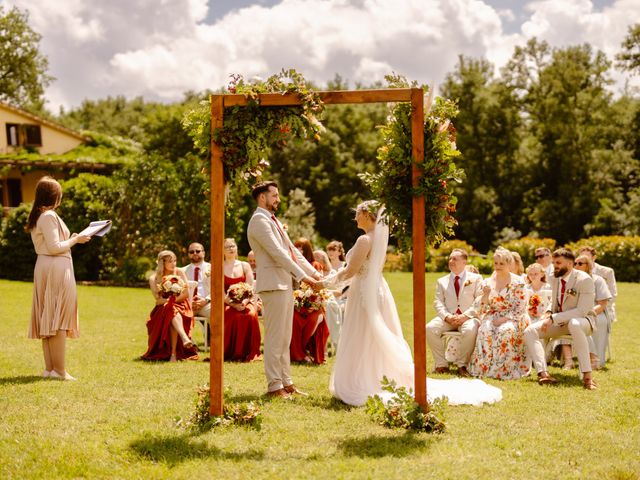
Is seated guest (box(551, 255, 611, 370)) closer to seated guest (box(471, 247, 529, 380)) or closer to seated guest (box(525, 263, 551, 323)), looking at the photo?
seated guest (box(525, 263, 551, 323))

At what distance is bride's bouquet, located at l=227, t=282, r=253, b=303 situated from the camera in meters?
11.2

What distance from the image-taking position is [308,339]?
11094 millimetres

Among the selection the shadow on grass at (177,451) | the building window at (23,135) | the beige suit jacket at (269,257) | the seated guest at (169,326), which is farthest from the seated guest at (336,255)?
the building window at (23,135)

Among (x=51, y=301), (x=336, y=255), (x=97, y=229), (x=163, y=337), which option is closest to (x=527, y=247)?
(x=336, y=255)

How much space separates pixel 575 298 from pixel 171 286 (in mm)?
5732

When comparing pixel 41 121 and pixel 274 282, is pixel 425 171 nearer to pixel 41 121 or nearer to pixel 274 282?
pixel 274 282

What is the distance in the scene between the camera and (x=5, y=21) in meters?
52.9

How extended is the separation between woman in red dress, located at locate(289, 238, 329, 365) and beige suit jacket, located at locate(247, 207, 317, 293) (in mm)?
3059

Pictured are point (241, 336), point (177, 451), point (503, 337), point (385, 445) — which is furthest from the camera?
point (241, 336)

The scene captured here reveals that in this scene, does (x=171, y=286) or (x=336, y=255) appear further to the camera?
(x=336, y=255)

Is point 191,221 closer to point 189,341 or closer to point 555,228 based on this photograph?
point 189,341

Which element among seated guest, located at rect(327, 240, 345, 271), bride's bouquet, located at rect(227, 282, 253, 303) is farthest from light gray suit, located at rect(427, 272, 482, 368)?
bride's bouquet, located at rect(227, 282, 253, 303)

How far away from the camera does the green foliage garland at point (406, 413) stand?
671cm

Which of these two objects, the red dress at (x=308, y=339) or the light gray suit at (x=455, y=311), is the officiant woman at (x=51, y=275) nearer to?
the red dress at (x=308, y=339)
